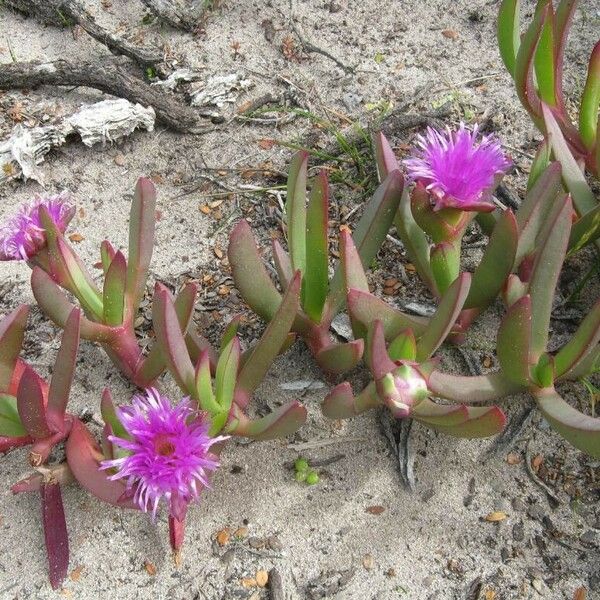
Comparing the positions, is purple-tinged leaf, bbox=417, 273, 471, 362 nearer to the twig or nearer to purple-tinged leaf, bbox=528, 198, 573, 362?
purple-tinged leaf, bbox=528, 198, 573, 362

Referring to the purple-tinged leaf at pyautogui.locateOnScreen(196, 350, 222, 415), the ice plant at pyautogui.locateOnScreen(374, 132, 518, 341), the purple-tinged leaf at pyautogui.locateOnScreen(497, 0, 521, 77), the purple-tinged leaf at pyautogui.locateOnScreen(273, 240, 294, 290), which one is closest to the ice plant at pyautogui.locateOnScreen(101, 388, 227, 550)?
the purple-tinged leaf at pyautogui.locateOnScreen(196, 350, 222, 415)

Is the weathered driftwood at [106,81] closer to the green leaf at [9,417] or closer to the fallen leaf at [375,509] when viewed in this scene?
the green leaf at [9,417]

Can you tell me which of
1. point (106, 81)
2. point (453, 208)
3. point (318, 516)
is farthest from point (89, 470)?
point (106, 81)

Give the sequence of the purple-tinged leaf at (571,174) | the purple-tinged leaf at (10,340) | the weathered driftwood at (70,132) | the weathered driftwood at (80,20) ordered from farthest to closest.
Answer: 1. the weathered driftwood at (80,20)
2. the weathered driftwood at (70,132)
3. the purple-tinged leaf at (571,174)
4. the purple-tinged leaf at (10,340)

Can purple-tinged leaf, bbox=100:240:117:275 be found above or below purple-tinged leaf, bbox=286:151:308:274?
below

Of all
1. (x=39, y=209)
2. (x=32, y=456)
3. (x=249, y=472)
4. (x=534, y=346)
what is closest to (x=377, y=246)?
(x=534, y=346)

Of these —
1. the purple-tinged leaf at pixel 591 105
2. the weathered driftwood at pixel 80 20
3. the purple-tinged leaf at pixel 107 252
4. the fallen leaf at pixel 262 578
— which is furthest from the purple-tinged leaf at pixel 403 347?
the weathered driftwood at pixel 80 20
